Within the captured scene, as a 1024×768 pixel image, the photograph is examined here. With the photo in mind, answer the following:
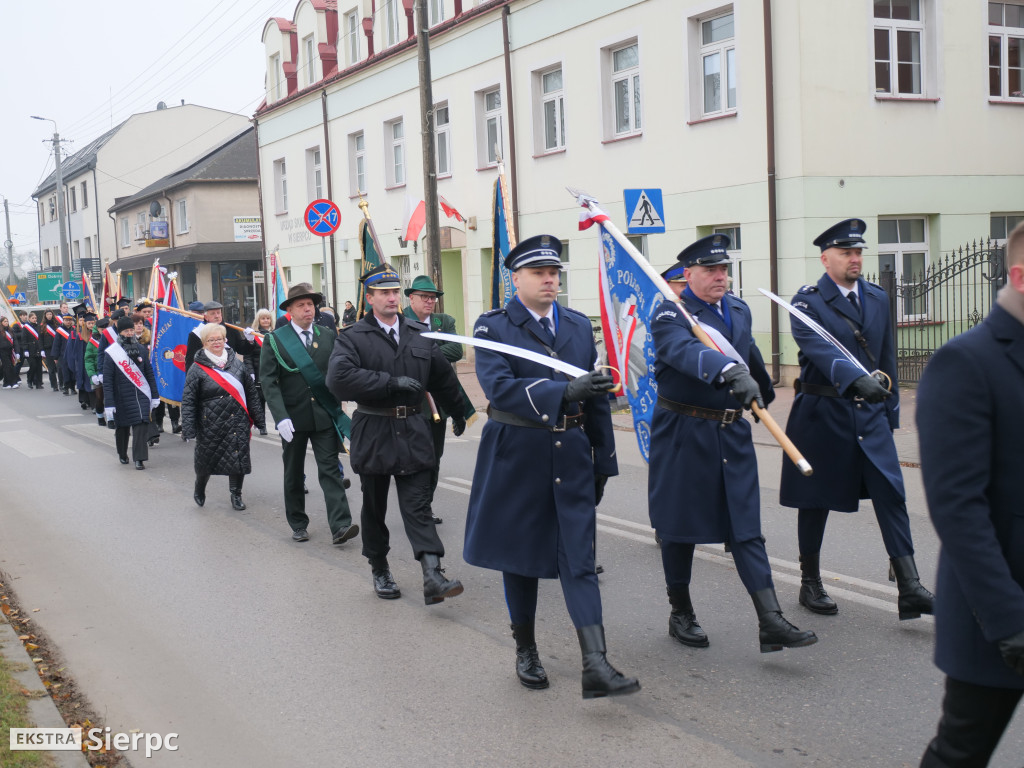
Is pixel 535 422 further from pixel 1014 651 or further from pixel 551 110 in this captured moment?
pixel 551 110

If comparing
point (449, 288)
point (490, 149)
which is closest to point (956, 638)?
point (490, 149)

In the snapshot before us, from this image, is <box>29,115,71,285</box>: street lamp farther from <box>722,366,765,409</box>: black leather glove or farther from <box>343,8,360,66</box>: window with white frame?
<box>722,366,765,409</box>: black leather glove

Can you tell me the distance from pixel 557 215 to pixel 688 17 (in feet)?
16.7

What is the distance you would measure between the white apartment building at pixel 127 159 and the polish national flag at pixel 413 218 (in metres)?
43.3

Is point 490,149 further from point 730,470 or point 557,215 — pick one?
point 730,470

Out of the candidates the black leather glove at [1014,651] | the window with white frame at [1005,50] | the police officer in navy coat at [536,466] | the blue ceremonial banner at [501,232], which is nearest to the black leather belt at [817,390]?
the police officer in navy coat at [536,466]

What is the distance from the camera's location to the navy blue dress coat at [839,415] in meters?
5.51

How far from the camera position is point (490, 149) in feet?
79.3

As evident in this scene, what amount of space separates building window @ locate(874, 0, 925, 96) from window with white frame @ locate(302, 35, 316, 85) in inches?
770

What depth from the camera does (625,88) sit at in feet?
65.1

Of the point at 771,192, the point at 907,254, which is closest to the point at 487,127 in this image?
the point at 771,192

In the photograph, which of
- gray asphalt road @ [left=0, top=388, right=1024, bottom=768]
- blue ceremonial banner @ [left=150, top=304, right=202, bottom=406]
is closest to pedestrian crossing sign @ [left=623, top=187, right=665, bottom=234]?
gray asphalt road @ [left=0, top=388, right=1024, bottom=768]

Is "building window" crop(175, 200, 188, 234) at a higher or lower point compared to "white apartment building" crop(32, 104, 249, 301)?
lower

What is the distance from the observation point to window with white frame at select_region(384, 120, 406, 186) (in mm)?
27750
